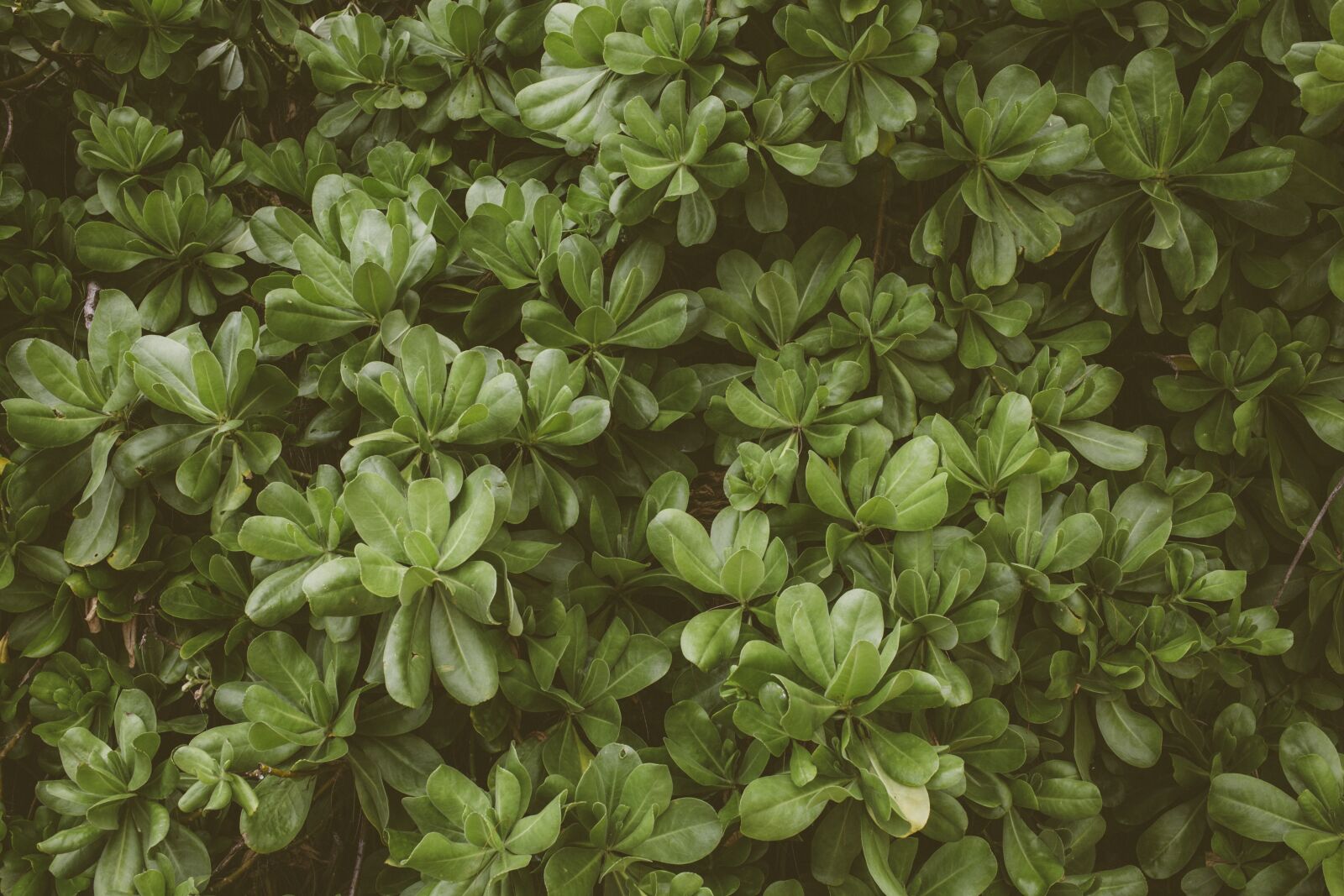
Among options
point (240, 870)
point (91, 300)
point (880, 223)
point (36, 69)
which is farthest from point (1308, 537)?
point (36, 69)

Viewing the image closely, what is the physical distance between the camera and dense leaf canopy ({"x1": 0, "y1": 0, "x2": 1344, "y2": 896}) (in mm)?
1208

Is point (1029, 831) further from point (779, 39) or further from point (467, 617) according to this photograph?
point (779, 39)

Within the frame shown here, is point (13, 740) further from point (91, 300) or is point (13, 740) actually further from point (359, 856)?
point (91, 300)

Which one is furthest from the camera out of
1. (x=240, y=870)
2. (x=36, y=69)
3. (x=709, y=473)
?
(x=36, y=69)

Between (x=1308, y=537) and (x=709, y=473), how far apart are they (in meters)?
1.01

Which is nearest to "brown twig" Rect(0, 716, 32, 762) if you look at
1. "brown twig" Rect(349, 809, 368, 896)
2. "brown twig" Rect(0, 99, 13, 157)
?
"brown twig" Rect(349, 809, 368, 896)

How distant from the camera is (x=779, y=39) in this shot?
1.54m

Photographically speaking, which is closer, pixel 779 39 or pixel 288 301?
pixel 288 301

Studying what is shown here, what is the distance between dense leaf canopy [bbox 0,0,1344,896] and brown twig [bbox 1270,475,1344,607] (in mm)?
14

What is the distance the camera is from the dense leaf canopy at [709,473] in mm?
1208

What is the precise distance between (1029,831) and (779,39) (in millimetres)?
1343

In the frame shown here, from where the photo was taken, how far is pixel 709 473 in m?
1.59

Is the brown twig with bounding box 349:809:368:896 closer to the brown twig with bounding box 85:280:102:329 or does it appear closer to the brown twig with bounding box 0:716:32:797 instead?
the brown twig with bounding box 0:716:32:797

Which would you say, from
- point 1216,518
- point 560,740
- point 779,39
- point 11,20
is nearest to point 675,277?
point 779,39
